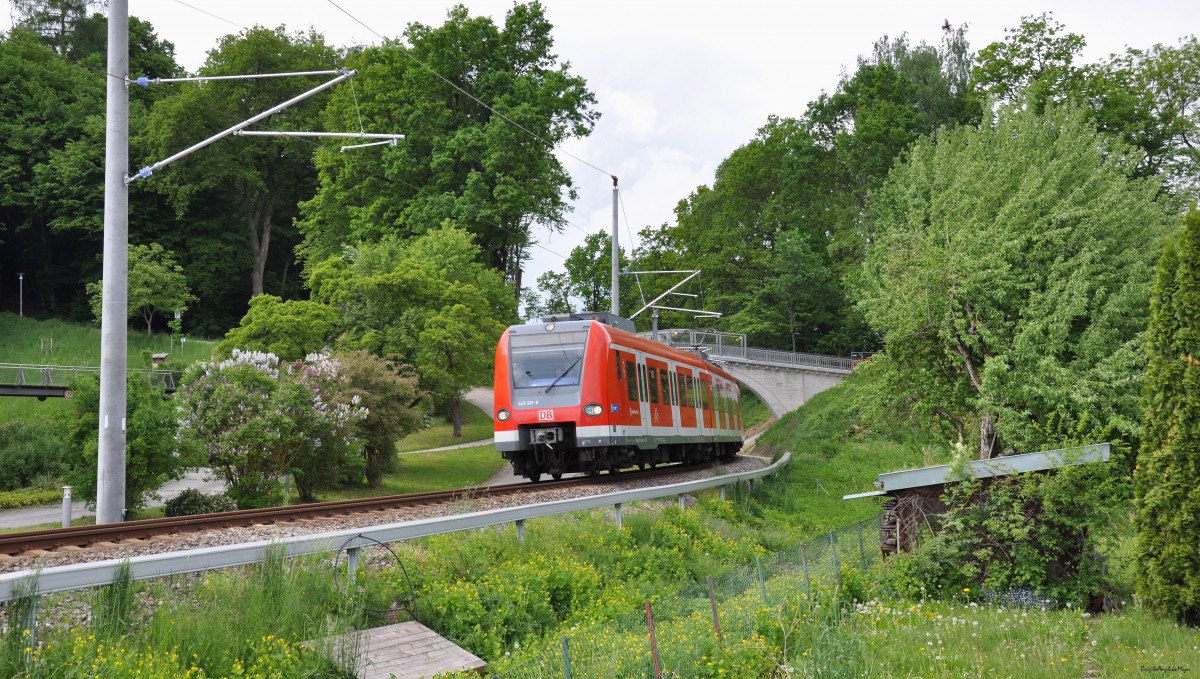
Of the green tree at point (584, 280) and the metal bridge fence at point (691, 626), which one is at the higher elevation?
the green tree at point (584, 280)

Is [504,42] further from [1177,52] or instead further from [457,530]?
[457,530]

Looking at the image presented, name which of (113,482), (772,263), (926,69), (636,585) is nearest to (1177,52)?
(926,69)

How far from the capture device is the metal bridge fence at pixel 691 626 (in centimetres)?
766

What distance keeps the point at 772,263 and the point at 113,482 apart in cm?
4694

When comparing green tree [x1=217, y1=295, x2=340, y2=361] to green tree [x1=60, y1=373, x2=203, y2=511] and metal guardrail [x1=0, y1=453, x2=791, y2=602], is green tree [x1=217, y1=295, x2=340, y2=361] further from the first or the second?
metal guardrail [x1=0, y1=453, x2=791, y2=602]

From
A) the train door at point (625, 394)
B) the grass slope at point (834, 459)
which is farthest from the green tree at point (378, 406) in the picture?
the grass slope at point (834, 459)

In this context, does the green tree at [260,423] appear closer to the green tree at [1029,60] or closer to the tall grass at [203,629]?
the tall grass at [203,629]

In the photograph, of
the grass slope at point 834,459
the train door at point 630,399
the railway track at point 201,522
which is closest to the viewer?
the railway track at point 201,522

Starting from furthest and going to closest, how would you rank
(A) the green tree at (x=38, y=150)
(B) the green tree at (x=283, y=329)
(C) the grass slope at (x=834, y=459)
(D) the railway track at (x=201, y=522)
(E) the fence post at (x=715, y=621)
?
(A) the green tree at (x=38, y=150) → (B) the green tree at (x=283, y=329) → (C) the grass slope at (x=834, y=459) → (D) the railway track at (x=201, y=522) → (E) the fence post at (x=715, y=621)

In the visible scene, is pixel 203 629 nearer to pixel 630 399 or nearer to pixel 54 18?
pixel 630 399

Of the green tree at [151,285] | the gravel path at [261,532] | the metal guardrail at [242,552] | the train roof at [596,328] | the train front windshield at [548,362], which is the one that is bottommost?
the gravel path at [261,532]

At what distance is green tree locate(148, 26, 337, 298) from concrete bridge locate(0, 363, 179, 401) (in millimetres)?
17117

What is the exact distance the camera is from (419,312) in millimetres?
34750

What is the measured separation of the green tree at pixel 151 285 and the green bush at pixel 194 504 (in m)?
27.3
